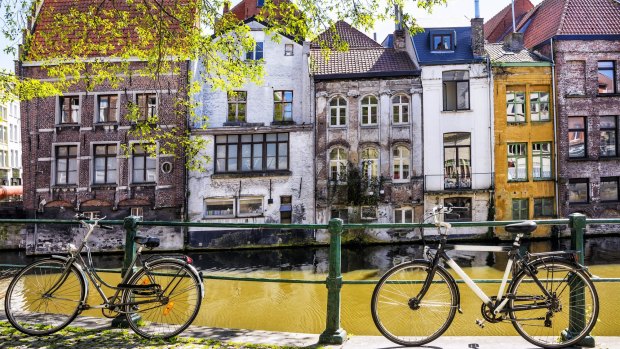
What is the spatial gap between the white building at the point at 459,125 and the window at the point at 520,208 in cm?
161

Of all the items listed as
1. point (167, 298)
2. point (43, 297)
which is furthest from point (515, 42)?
point (43, 297)

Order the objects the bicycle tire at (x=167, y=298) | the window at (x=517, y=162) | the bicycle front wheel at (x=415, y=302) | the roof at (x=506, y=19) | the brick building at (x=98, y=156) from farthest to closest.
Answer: the roof at (x=506, y=19) < the window at (x=517, y=162) < the brick building at (x=98, y=156) < the bicycle tire at (x=167, y=298) < the bicycle front wheel at (x=415, y=302)

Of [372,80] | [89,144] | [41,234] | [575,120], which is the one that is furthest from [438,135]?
[41,234]

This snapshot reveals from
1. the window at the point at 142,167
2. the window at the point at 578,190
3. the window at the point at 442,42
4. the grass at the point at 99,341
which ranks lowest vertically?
the grass at the point at 99,341

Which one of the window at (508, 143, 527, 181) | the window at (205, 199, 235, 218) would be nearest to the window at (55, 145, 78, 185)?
the window at (205, 199, 235, 218)

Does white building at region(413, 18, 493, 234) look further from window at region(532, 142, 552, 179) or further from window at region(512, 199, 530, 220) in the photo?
window at region(532, 142, 552, 179)

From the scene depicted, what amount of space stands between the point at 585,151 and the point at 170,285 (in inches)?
1008

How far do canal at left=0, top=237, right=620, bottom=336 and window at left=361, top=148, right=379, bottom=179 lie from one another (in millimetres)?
4028

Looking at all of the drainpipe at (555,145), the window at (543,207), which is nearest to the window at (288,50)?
the drainpipe at (555,145)

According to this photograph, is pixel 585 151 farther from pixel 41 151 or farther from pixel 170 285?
pixel 41 151

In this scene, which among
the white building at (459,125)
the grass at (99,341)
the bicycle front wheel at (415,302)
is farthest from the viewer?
the white building at (459,125)

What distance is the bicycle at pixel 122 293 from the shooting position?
414cm

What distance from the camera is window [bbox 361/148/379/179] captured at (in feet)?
78.0

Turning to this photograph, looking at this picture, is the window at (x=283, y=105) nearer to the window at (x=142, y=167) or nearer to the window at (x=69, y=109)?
the window at (x=142, y=167)
